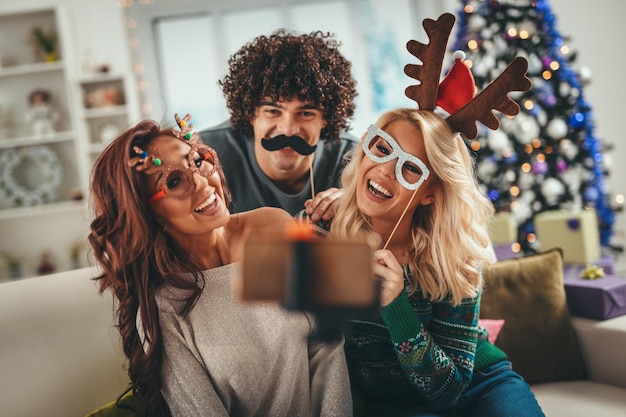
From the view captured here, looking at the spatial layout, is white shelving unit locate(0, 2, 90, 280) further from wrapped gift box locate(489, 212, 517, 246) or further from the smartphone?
the smartphone

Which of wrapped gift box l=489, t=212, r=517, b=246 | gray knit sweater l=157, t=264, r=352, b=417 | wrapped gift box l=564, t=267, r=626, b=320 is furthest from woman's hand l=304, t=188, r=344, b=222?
wrapped gift box l=489, t=212, r=517, b=246

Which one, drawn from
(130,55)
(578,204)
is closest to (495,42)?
(578,204)

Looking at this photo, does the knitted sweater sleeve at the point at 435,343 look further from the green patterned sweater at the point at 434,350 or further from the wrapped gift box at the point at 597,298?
the wrapped gift box at the point at 597,298

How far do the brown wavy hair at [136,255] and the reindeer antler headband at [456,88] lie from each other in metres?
0.51

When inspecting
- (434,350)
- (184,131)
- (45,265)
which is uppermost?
(184,131)

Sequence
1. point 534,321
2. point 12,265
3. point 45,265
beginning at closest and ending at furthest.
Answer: point 534,321, point 12,265, point 45,265

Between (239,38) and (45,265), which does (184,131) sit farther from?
(239,38)

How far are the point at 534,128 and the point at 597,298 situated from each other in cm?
232

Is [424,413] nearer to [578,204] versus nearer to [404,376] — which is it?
[404,376]

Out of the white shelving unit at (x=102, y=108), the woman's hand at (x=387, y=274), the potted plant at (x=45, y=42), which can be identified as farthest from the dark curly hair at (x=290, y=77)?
the potted plant at (x=45, y=42)

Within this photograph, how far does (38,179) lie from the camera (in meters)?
4.83

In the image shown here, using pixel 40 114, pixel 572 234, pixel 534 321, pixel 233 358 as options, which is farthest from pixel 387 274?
pixel 40 114

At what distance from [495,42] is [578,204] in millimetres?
1332

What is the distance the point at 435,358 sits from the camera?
1248 millimetres
